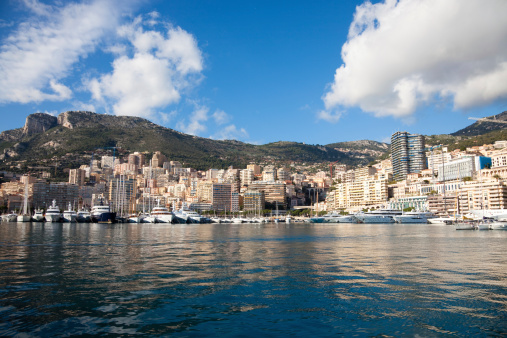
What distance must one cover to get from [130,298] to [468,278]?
1323 centimetres

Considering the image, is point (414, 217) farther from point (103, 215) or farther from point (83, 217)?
point (83, 217)

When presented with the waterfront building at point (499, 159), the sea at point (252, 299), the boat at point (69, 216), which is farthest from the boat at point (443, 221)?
the boat at point (69, 216)

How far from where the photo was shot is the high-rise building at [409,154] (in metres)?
172

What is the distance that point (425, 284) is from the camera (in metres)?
14.1

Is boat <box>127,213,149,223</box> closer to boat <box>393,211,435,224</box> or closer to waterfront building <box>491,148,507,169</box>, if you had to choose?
boat <box>393,211,435,224</box>

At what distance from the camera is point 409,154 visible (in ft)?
571

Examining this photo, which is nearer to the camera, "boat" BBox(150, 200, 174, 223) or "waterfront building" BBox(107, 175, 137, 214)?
"boat" BBox(150, 200, 174, 223)

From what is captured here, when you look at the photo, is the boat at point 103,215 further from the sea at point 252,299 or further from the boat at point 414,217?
the sea at point 252,299

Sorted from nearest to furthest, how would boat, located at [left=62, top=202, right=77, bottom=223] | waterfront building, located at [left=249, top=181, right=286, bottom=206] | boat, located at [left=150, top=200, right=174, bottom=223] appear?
1. boat, located at [left=62, top=202, right=77, bottom=223]
2. boat, located at [left=150, top=200, right=174, bottom=223]
3. waterfront building, located at [left=249, top=181, right=286, bottom=206]

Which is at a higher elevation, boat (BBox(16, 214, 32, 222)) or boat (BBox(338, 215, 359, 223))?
boat (BBox(16, 214, 32, 222))

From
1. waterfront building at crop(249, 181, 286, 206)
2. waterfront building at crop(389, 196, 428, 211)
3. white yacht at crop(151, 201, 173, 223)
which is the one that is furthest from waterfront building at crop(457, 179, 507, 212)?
white yacht at crop(151, 201, 173, 223)

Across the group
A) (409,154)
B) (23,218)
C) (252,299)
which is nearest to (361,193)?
(409,154)

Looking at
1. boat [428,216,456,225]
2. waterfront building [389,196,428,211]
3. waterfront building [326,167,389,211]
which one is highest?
waterfront building [326,167,389,211]

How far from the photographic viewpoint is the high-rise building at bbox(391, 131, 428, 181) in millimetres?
171625
